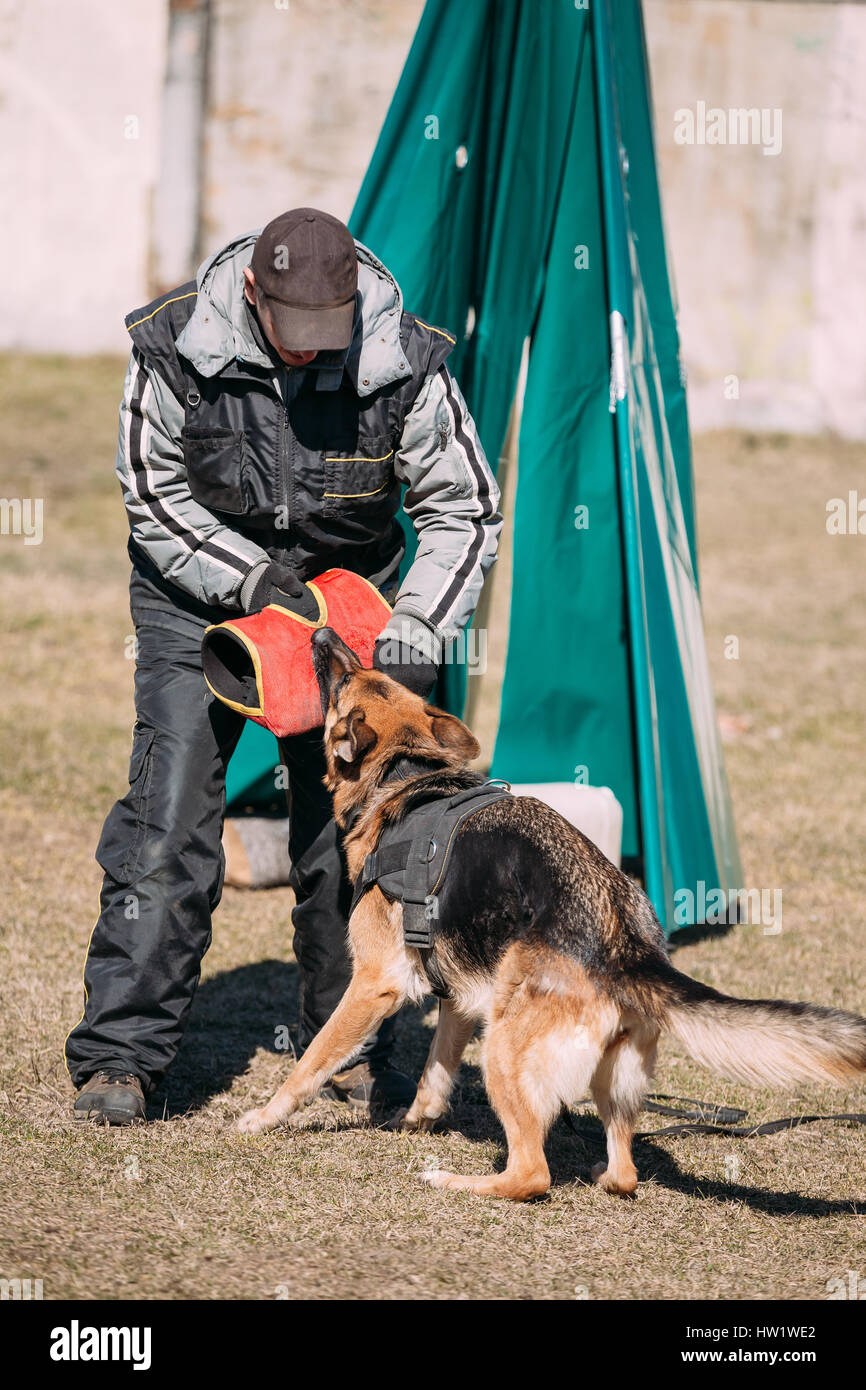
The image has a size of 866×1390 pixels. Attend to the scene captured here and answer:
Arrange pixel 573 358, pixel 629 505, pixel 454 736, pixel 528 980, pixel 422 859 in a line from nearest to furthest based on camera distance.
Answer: pixel 528 980, pixel 422 859, pixel 454 736, pixel 629 505, pixel 573 358

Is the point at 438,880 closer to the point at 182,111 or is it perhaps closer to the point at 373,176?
the point at 373,176

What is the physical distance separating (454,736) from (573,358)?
7.84 feet

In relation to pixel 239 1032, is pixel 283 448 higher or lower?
higher

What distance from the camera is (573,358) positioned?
19.7 feet

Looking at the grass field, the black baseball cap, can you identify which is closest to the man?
the black baseball cap

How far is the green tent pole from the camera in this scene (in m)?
5.76

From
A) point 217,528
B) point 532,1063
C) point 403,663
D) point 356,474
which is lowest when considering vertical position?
point 532,1063

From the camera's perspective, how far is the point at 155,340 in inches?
158

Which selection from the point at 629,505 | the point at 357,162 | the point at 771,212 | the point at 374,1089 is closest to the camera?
the point at 374,1089

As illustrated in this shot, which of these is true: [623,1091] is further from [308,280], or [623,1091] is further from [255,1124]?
[308,280]

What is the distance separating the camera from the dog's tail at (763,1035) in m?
3.37

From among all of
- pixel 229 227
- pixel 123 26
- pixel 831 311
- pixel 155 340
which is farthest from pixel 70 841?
pixel 831 311

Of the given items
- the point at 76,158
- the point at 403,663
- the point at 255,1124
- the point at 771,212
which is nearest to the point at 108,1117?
the point at 255,1124

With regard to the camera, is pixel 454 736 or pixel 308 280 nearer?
pixel 308 280
